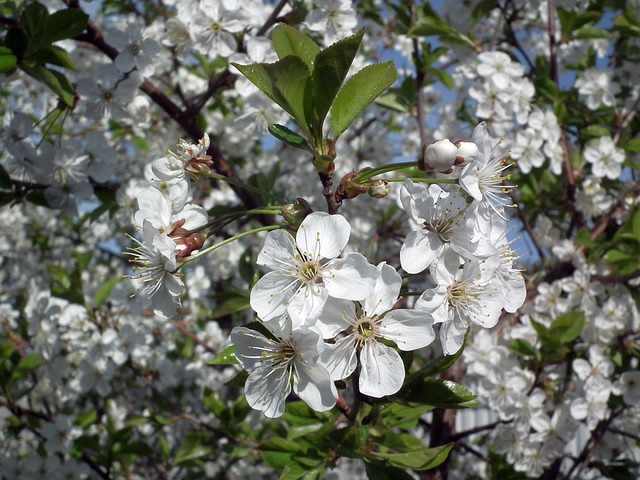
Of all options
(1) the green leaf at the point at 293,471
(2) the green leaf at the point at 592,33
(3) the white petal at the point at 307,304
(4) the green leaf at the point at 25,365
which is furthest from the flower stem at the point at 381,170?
(4) the green leaf at the point at 25,365

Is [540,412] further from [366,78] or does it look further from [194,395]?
[194,395]

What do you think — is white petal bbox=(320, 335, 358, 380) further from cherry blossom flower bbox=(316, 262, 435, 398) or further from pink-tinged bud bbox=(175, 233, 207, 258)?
pink-tinged bud bbox=(175, 233, 207, 258)

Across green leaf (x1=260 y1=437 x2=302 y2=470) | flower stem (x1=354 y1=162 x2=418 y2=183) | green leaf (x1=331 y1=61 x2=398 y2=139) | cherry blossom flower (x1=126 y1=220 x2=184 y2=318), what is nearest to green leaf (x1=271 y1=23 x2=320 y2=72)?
green leaf (x1=331 y1=61 x2=398 y2=139)

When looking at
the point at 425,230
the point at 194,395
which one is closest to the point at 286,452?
the point at 425,230

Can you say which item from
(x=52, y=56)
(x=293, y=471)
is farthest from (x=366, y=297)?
(x=52, y=56)

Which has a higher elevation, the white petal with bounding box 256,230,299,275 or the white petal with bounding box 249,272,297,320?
the white petal with bounding box 256,230,299,275

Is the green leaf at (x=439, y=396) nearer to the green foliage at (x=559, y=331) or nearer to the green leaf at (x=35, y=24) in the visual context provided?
the green foliage at (x=559, y=331)
